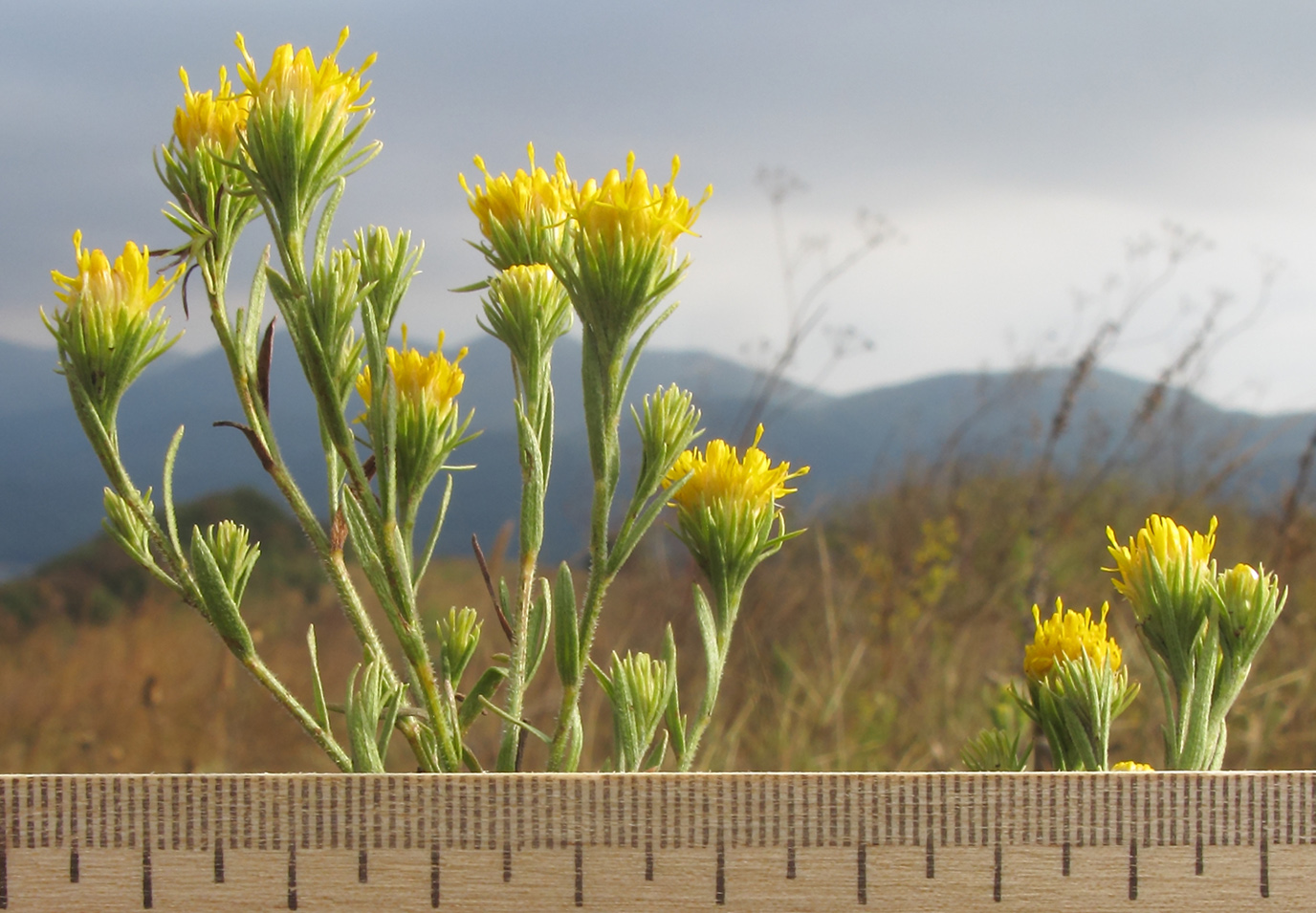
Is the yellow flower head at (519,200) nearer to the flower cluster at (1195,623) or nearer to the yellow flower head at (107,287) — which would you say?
the yellow flower head at (107,287)

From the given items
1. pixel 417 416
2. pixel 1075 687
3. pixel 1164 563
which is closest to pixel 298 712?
pixel 417 416

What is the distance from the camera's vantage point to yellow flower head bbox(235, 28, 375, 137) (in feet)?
3.74

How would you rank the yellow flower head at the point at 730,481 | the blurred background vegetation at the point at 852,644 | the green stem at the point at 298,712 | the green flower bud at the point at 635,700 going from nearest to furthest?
the green stem at the point at 298,712, the green flower bud at the point at 635,700, the yellow flower head at the point at 730,481, the blurred background vegetation at the point at 852,644

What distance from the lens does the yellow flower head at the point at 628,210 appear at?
3.76ft

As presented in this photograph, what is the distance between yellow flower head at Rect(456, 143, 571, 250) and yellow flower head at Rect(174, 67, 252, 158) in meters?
0.29

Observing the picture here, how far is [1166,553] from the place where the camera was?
132cm

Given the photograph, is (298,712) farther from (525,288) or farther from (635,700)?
(525,288)

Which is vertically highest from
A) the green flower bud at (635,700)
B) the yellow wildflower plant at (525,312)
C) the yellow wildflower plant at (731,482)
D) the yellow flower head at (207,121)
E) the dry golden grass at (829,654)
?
the yellow flower head at (207,121)

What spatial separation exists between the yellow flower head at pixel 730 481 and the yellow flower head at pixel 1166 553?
454 millimetres

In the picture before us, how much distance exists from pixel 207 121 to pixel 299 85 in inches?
7.4

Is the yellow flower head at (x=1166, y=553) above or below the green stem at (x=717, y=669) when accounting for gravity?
above

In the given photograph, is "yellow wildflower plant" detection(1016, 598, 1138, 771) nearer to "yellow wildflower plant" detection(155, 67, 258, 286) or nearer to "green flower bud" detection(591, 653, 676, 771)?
"green flower bud" detection(591, 653, 676, 771)

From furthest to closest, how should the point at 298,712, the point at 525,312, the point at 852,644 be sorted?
the point at 852,644
the point at 525,312
the point at 298,712

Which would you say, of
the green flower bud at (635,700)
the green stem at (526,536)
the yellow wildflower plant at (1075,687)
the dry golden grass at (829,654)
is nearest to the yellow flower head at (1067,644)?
the yellow wildflower plant at (1075,687)
